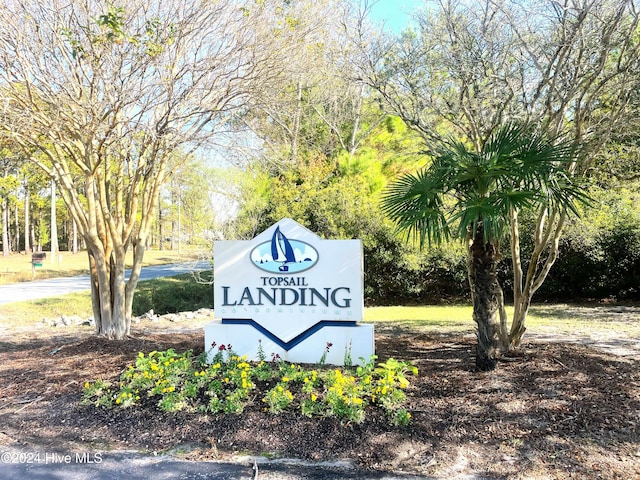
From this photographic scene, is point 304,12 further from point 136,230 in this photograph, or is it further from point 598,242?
point 598,242

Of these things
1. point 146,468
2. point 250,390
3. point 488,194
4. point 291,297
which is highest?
point 488,194

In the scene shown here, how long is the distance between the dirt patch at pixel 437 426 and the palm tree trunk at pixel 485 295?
200mm

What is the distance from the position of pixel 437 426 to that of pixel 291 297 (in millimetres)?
2278

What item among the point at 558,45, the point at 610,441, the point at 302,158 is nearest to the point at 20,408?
the point at 610,441

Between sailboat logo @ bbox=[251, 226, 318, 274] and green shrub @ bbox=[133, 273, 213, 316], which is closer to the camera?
sailboat logo @ bbox=[251, 226, 318, 274]

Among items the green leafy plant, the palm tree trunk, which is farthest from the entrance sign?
the palm tree trunk

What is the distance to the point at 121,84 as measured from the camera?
5.96 m

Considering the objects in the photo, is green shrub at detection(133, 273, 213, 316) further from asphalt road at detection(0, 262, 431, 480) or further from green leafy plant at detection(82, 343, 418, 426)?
asphalt road at detection(0, 262, 431, 480)

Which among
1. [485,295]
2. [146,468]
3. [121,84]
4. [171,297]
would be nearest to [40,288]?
[171,297]

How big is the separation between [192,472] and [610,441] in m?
2.97

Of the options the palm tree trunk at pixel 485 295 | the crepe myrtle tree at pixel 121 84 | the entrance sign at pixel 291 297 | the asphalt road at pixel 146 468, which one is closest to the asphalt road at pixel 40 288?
the crepe myrtle tree at pixel 121 84

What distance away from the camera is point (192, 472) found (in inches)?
123

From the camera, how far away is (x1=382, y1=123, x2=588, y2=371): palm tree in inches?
176

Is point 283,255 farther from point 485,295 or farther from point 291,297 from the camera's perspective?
point 485,295
